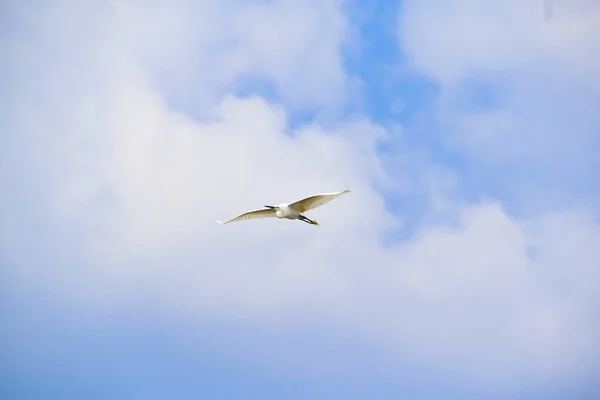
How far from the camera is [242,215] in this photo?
105 metres

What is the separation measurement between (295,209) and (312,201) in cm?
214

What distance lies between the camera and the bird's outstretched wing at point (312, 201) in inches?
3841

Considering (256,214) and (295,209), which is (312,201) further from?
(256,214)

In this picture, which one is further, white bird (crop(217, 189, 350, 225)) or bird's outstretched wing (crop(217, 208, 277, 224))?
bird's outstretched wing (crop(217, 208, 277, 224))

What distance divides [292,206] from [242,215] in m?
6.87

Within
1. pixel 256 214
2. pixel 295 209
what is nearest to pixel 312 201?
pixel 295 209

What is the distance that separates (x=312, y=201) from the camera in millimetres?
98812

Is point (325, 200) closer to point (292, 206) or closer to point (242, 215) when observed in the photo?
point (292, 206)

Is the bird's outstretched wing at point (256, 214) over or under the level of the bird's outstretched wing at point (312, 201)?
over

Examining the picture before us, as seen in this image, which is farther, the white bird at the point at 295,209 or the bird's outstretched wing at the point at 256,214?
the bird's outstretched wing at the point at 256,214

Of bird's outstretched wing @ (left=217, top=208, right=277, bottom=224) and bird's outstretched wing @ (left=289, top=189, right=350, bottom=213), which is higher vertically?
bird's outstretched wing @ (left=217, top=208, right=277, bottom=224)

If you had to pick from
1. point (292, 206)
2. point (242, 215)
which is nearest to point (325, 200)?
point (292, 206)

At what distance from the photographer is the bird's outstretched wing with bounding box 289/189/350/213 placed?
97562 millimetres

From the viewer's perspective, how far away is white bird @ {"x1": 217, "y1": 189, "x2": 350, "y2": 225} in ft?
322
